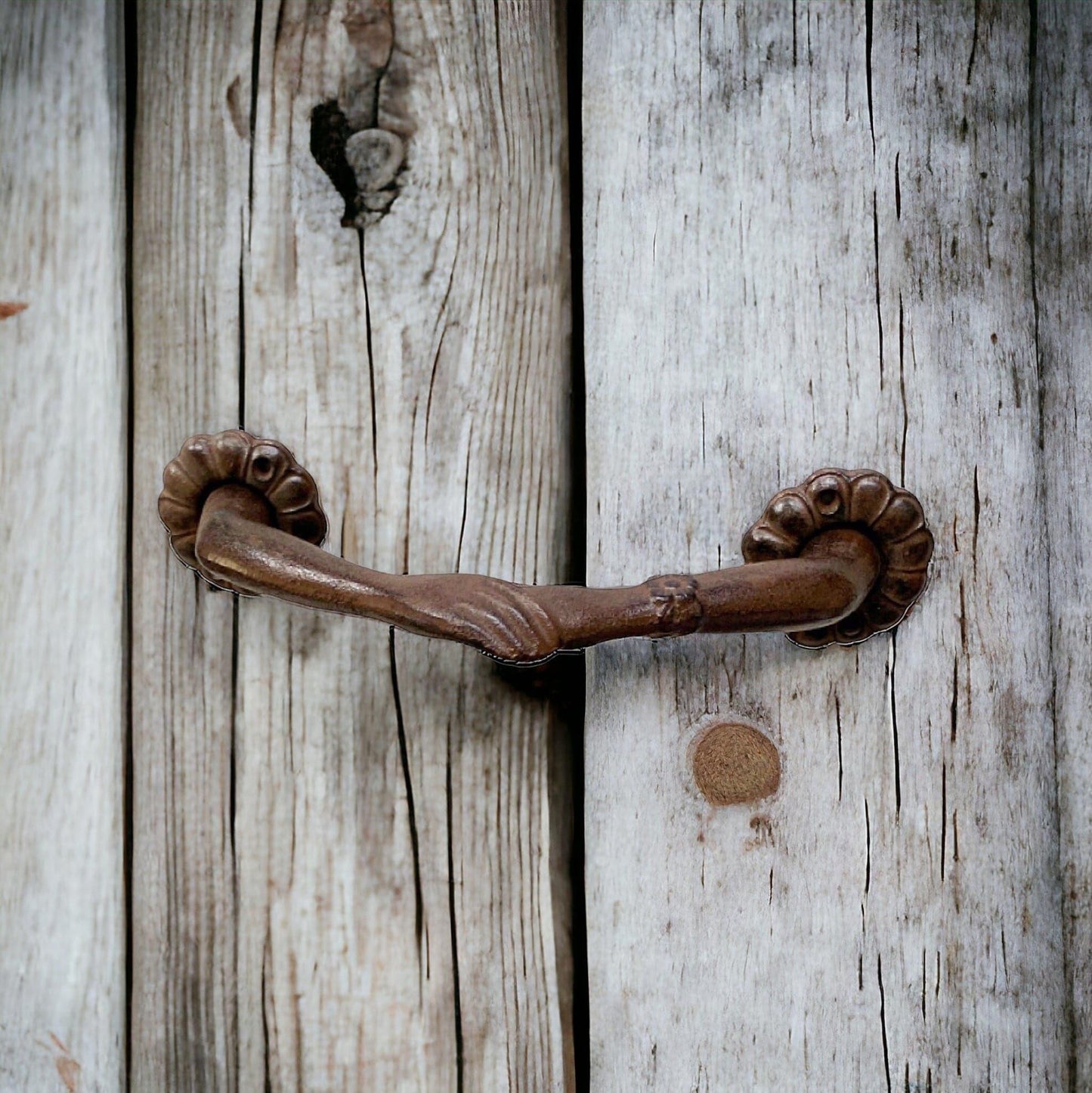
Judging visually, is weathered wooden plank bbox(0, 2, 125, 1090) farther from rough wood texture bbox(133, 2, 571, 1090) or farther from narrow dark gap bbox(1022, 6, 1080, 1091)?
narrow dark gap bbox(1022, 6, 1080, 1091)

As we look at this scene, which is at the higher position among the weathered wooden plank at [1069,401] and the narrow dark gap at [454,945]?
the weathered wooden plank at [1069,401]

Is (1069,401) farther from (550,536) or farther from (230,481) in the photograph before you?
(230,481)

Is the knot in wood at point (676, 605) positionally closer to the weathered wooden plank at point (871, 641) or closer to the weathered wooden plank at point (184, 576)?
the weathered wooden plank at point (871, 641)

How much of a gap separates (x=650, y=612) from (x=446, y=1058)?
1.21 feet

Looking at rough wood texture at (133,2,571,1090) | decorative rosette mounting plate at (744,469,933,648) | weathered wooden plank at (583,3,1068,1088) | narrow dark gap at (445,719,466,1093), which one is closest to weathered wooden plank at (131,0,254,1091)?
rough wood texture at (133,2,571,1090)

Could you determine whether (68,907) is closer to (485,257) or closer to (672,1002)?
(672,1002)

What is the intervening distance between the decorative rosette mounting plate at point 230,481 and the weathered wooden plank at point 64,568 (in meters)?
0.09

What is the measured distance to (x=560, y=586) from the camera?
0.63 meters

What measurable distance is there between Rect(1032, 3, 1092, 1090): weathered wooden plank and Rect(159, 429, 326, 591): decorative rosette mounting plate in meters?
0.54

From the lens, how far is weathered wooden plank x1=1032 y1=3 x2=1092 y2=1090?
686 millimetres

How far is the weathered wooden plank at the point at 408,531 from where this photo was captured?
0.70 meters

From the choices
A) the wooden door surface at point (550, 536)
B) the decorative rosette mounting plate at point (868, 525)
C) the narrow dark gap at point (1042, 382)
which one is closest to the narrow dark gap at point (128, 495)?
the wooden door surface at point (550, 536)

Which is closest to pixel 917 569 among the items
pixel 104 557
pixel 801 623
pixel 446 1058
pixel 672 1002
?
pixel 801 623

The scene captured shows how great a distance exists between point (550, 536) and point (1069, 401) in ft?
1.27
